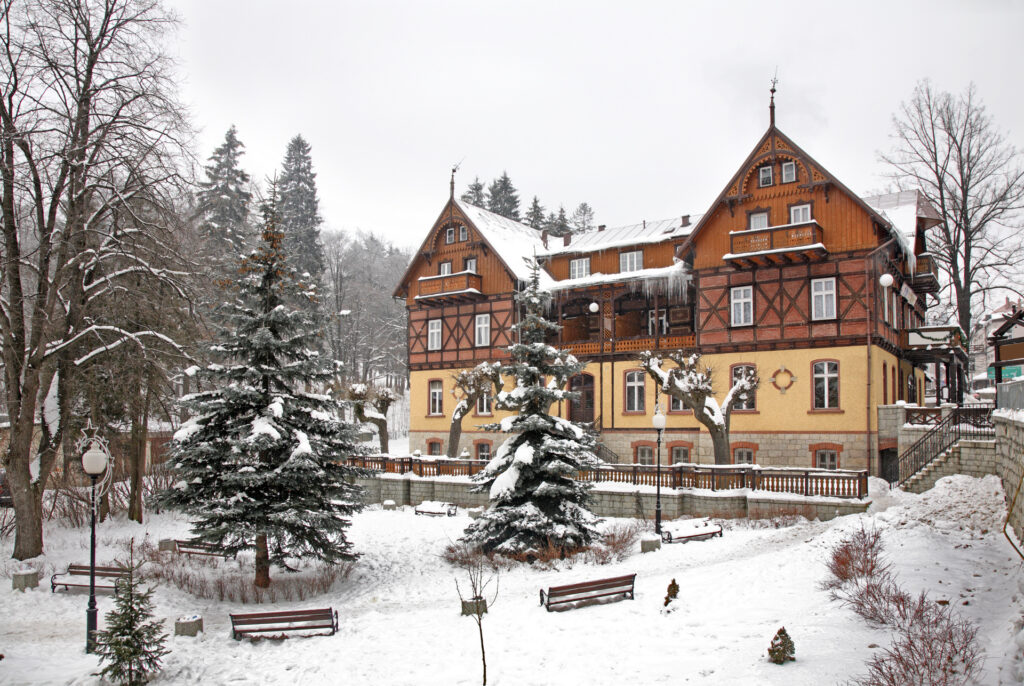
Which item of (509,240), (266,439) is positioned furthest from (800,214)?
(266,439)

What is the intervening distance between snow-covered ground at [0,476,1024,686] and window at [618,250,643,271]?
18.5m

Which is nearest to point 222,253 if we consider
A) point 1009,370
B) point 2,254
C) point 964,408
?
point 2,254

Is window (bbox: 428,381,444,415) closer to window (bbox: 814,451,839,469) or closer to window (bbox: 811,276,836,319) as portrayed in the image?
window (bbox: 814,451,839,469)

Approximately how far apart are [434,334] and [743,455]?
17207 mm

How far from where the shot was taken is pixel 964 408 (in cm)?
2173

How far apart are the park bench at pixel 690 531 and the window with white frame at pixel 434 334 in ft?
65.7

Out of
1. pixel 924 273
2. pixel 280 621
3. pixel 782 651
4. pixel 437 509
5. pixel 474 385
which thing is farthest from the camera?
pixel 924 273

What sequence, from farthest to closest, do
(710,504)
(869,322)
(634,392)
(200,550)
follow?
(634,392)
(869,322)
(710,504)
(200,550)

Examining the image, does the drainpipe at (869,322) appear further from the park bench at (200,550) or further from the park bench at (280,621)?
the park bench at (200,550)

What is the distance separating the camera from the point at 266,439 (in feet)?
50.8

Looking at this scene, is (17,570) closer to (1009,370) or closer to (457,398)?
(457,398)

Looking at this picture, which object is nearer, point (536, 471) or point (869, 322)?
point (536, 471)

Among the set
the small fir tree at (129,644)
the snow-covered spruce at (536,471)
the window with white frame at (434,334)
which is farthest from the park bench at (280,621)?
the window with white frame at (434,334)

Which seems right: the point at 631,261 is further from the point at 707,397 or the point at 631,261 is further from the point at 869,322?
the point at 707,397
